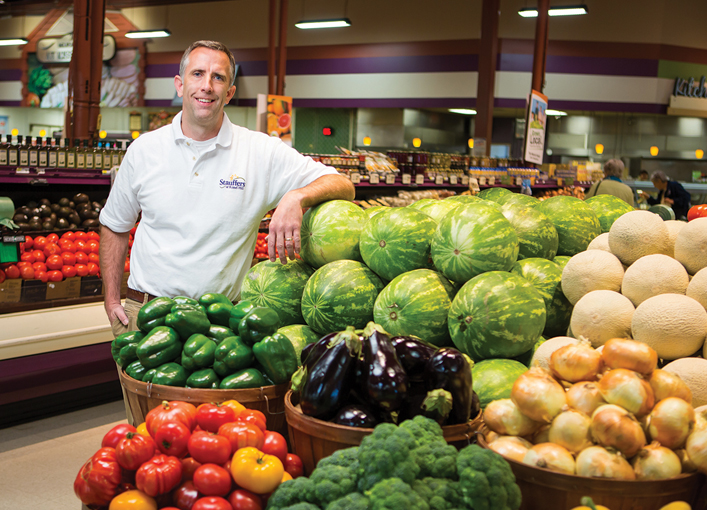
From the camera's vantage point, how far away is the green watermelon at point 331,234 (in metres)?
2.05

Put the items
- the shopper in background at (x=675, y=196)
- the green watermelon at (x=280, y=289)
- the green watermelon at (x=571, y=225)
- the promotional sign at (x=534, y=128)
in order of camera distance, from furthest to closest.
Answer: the shopper in background at (x=675, y=196)
the promotional sign at (x=534, y=128)
the green watermelon at (x=571, y=225)
the green watermelon at (x=280, y=289)

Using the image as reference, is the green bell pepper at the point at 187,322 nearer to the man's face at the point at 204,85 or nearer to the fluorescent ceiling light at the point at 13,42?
the man's face at the point at 204,85

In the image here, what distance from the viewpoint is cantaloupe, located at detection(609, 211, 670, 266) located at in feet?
6.03

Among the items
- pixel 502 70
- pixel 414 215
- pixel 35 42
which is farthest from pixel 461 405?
pixel 35 42

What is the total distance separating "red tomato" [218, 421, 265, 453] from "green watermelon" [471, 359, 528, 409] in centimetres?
56

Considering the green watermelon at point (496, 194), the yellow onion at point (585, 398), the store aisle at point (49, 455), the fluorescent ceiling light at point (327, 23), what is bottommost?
the store aisle at point (49, 455)

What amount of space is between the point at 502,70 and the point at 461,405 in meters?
13.0

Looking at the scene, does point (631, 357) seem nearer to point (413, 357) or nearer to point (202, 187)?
point (413, 357)

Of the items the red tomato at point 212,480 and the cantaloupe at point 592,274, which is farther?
the cantaloupe at point 592,274

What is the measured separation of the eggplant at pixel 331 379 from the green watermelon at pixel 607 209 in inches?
54.4

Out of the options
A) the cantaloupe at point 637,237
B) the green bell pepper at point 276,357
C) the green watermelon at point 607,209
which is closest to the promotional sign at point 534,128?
the green watermelon at point 607,209

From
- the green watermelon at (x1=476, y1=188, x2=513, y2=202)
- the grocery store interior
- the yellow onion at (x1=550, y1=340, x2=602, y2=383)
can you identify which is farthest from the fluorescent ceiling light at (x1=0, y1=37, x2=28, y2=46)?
the yellow onion at (x1=550, y1=340, x2=602, y2=383)

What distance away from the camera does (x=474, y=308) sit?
65.4 inches

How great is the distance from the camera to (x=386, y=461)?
1055 millimetres
